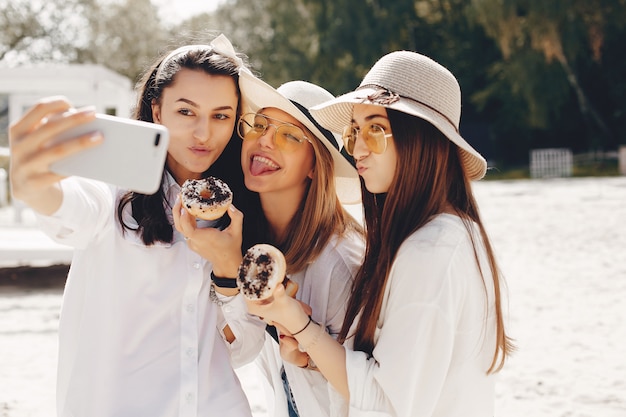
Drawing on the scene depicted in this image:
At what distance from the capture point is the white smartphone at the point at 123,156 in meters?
1.46

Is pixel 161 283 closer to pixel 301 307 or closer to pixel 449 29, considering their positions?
pixel 301 307

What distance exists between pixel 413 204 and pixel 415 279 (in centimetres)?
34

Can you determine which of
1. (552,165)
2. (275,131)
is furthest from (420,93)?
(552,165)

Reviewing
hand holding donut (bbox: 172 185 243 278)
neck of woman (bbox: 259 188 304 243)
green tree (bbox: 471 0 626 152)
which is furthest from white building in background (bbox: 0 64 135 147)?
green tree (bbox: 471 0 626 152)

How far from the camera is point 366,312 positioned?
7.55ft

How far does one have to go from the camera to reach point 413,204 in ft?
7.65

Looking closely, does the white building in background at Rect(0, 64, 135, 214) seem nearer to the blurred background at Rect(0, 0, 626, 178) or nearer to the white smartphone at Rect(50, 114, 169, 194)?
the white smartphone at Rect(50, 114, 169, 194)

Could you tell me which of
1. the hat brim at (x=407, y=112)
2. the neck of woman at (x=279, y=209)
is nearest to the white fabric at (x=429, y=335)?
the hat brim at (x=407, y=112)

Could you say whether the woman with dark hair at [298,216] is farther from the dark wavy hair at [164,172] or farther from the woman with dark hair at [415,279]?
the woman with dark hair at [415,279]

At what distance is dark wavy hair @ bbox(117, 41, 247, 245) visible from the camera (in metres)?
2.23

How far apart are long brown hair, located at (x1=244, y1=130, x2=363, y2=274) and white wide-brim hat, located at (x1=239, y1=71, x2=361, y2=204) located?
0.06 meters

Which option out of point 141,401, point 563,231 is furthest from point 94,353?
point 563,231

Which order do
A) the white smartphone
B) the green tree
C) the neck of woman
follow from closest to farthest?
the white smartphone → the neck of woman → the green tree

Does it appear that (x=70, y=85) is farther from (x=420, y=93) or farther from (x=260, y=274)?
(x=260, y=274)
